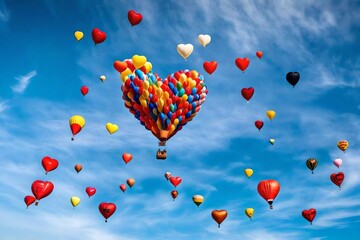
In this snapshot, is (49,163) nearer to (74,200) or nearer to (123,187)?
(74,200)

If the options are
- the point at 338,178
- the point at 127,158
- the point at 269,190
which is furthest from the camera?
the point at 338,178

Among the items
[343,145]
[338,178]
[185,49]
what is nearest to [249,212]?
[338,178]

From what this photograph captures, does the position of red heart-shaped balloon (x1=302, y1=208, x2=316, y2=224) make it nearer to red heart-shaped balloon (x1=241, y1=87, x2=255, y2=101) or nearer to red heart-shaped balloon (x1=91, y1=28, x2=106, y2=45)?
red heart-shaped balloon (x1=241, y1=87, x2=255, y2=101)

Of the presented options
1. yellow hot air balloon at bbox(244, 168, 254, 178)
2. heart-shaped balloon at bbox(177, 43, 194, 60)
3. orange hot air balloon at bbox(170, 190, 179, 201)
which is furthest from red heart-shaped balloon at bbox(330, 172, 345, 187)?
heart-shaped balloon at bbox(177, 43, 194, 60)

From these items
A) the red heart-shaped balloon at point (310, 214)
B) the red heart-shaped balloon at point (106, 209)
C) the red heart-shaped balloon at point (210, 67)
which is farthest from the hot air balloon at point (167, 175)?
the red heart-shaped balloon at point (310, 214)

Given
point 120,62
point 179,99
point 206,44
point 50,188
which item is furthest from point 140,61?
point 50,188

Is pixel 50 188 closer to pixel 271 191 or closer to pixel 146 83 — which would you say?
pixel 146 83
